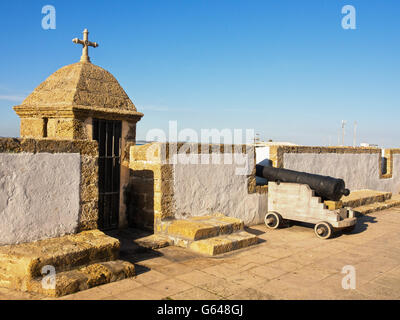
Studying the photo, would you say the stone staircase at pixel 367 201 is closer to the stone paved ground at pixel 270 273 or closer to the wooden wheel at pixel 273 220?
the wooden wheel at pixel 273 220

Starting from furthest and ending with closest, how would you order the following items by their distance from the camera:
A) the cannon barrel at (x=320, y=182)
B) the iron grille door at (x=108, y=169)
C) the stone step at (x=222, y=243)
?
the cannon barrel at (x=320, y=182)
the iron grille door at (x=108, y=169)
the stone step at (x=222, y=243)

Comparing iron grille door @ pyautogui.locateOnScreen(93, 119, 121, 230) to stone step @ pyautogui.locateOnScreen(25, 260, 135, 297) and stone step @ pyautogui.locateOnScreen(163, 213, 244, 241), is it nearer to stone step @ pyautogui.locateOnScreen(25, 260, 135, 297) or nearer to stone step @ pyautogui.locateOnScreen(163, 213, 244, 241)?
stone step @ pyautogui.locateOnScreen(163, 213, 244, 241)

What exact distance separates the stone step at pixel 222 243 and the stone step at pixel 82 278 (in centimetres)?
142

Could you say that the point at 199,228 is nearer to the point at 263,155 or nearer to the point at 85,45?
the point at 85,45

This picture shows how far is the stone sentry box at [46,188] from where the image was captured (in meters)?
4.11

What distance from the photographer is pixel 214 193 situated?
711cm

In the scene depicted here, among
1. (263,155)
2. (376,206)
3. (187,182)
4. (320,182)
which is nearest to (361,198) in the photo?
(376,206)

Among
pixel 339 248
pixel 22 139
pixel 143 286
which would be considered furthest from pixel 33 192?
pixel 339 248

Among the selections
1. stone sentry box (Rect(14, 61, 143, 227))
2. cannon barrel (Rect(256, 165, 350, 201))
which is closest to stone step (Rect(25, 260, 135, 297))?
stone sentry box (Rect(14, 61, 143, 227))

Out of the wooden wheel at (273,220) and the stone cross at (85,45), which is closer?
the stone cross at (85,45)

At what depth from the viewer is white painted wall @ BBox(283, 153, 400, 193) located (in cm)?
964

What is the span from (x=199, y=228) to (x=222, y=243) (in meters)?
0.45

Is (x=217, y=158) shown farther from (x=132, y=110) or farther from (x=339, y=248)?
(x=339, y=248)

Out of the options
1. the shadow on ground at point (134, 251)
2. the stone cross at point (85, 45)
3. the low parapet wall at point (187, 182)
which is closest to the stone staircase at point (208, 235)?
the low parapet wall at point (187, 182)
